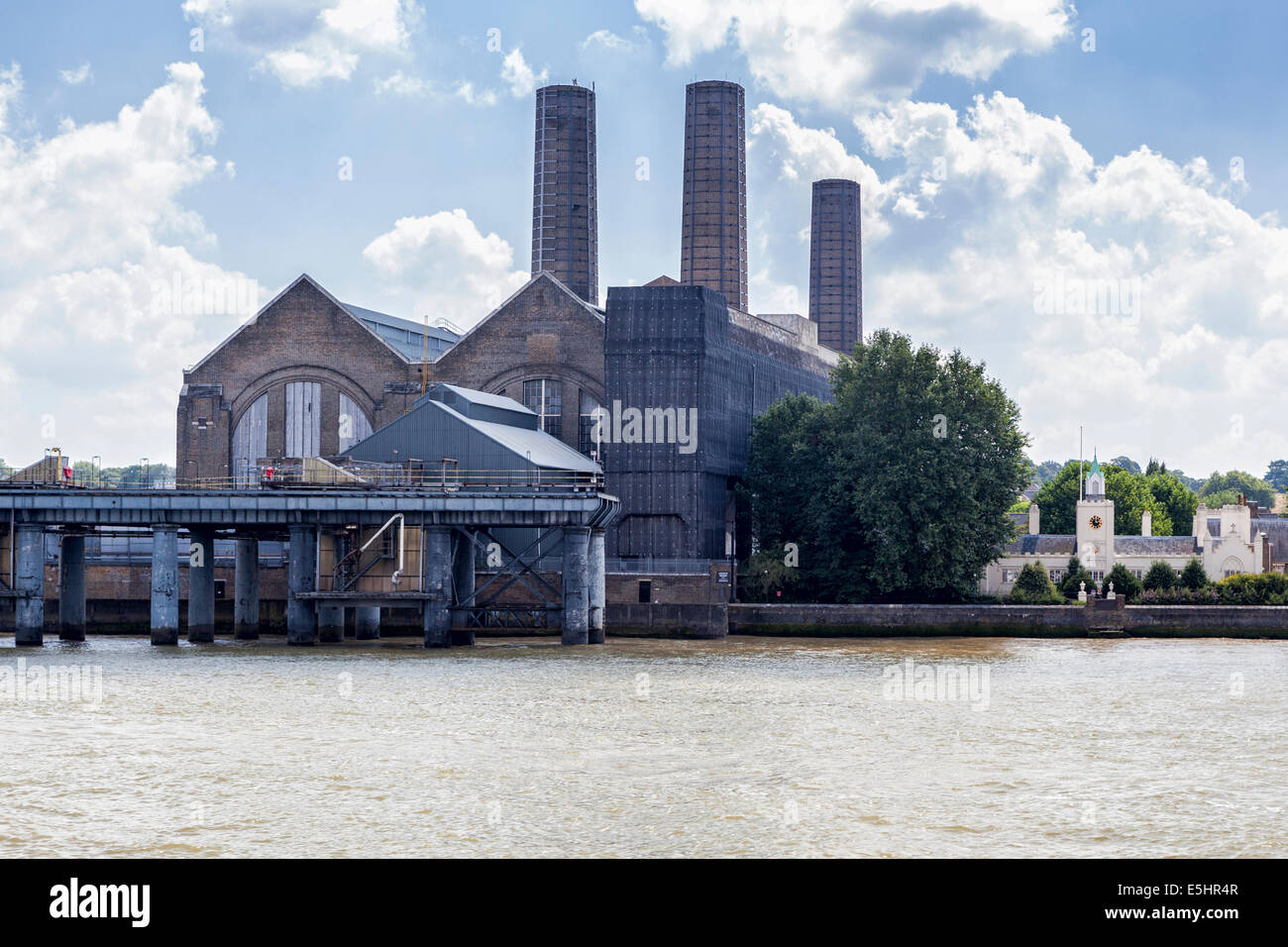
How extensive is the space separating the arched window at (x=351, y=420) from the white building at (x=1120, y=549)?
4701 centimetres

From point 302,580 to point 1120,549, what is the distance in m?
76.6

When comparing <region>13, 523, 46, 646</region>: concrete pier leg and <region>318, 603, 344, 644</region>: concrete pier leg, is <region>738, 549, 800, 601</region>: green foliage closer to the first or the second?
<region>318, 603, 344, 644</region>: concrete pier leg

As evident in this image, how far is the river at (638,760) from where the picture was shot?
25000 mm

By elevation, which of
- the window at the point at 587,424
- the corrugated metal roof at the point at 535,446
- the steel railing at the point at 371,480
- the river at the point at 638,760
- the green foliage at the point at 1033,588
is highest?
the window at the point at 587,424

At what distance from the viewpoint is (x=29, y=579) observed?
6462 centimetres

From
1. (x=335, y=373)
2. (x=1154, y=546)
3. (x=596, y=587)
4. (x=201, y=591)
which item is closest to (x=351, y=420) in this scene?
(x=335, y=373)

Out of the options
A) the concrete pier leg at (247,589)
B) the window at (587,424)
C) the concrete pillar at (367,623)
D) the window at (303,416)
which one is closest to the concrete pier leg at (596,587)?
the concrete pillar at (367,623)

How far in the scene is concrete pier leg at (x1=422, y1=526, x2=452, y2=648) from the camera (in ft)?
212

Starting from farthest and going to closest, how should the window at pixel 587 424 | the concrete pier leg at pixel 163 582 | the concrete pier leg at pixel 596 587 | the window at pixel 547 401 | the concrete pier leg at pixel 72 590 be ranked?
the window at pixel 547 401, the window at pixel 587 424, the concrete pier leg at pixel 72 590, the concrete pier leg at pixel 596 587, the concrete pier leg at pixel 163 582

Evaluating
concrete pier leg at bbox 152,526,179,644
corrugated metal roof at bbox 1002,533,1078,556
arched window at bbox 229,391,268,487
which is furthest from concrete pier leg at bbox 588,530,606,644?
corrugated metal roof at bbox 1002,533,1078,556

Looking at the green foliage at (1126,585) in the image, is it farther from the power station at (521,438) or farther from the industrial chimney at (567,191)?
the industrial chimney at (567,191)
